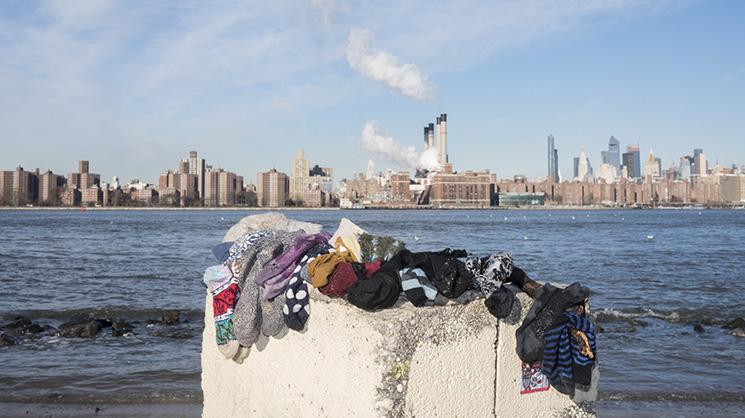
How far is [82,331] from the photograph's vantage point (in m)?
10.7

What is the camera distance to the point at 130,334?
10852 mm

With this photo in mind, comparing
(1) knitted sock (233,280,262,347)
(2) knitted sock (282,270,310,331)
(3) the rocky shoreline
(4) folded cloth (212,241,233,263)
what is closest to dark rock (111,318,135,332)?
(3) the rocky shoreline

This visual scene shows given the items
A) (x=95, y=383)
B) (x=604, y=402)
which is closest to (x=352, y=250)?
(x=604, y=402)

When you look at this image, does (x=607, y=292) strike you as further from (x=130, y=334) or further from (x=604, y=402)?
(x=130, y=334)

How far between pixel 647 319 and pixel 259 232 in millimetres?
11022

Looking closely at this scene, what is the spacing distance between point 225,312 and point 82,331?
7992mm

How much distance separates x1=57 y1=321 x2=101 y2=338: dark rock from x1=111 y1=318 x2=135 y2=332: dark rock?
394 mm

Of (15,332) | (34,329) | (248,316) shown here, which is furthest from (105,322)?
(248,316)

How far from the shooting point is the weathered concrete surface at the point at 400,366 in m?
2.93

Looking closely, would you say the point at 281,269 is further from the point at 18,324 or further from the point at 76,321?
the point at 18,324

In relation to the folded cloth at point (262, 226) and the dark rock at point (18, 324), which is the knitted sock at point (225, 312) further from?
the dark rock at point (18, 324)

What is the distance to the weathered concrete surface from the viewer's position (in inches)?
115

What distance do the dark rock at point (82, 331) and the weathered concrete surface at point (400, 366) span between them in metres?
8.20

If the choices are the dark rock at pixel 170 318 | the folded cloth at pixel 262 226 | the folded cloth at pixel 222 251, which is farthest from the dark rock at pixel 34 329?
the folded cloth at pixel 222 251
